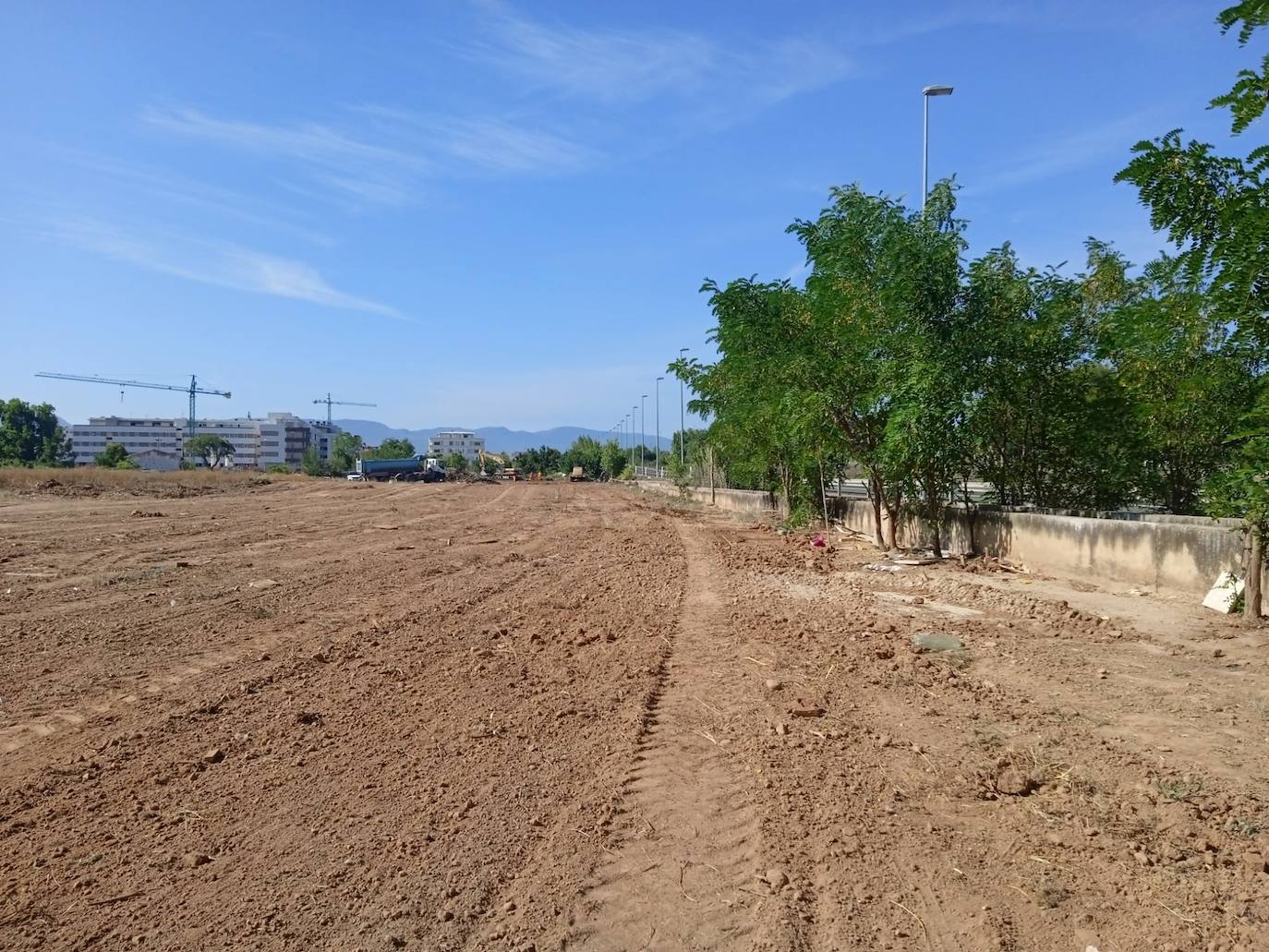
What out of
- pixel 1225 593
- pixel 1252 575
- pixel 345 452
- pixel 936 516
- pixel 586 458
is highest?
pixel 345 452

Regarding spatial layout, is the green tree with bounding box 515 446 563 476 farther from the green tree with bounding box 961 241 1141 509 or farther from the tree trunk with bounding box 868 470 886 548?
the green tree with bounding box 961 241 1141 509

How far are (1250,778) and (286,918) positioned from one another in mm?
4977

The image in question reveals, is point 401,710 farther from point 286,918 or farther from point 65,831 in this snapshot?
point 286,918

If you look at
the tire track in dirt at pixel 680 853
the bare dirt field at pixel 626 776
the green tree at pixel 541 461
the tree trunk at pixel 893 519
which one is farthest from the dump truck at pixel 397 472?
the tire track in dirt at pixel 680 853

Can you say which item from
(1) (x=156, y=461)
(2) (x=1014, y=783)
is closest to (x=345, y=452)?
(1) (x=156, y=461)

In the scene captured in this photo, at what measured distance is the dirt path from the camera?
131 inches

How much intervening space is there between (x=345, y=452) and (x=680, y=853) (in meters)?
168

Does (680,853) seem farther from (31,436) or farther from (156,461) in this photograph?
(156,461)

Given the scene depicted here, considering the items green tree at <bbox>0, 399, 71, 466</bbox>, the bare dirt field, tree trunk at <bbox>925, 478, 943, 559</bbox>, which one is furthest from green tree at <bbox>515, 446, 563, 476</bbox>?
the bare dirt field

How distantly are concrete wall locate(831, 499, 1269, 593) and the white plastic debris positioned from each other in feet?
0.53

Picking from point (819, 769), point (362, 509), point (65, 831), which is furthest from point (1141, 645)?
point (362, 509)

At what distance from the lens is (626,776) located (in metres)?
4.82

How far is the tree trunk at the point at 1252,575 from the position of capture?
27.5 feet

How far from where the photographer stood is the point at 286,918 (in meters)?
3.34
